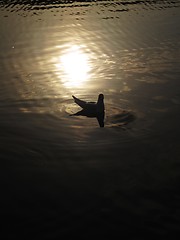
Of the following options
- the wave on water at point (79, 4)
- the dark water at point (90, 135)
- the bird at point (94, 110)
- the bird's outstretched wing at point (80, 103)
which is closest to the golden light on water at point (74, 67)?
the dark water at point (90, 135)

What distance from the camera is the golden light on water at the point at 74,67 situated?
2427cm

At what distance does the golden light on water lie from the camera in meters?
24.3

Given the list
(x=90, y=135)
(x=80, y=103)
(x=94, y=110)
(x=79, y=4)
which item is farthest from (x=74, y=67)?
(x=79, y=4)

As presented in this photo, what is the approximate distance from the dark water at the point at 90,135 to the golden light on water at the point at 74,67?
0.24 feet

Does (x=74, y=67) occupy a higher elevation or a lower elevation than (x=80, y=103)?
higher

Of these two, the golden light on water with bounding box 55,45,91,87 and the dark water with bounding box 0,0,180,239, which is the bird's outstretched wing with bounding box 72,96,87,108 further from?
the golden light on water with bounding box 55,45,91,87

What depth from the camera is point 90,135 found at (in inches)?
677

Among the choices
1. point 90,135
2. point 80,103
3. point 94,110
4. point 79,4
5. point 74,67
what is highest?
point 79,4

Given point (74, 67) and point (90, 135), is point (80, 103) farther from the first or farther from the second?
point (74, 67)

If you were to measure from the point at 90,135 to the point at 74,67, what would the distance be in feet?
33.9

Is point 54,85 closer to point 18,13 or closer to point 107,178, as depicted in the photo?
point 107,178

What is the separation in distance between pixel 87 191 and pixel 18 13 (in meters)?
34.1

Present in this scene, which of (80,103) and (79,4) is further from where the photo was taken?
(79,4)

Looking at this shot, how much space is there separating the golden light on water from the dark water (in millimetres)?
73
